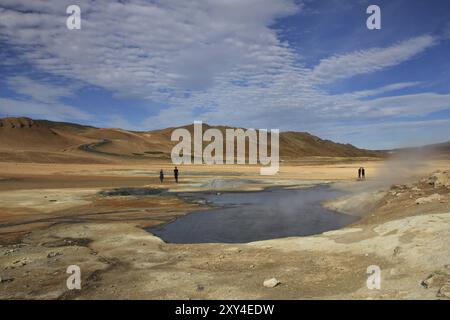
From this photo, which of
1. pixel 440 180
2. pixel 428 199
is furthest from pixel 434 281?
pixel 440 180

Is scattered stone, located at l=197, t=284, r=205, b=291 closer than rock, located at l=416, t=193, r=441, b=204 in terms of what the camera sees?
Yes

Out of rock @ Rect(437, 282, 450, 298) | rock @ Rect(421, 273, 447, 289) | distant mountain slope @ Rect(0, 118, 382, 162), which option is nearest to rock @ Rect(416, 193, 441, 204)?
rock @ Rect(421, 273, 447, 289)

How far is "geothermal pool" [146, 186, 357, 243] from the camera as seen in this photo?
52.2 feet

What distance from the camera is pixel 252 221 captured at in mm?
19203

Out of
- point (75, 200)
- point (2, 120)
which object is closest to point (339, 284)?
point (75, 200)

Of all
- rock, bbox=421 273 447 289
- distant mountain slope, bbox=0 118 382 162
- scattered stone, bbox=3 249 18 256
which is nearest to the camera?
rock, bbox=421 273 447 289

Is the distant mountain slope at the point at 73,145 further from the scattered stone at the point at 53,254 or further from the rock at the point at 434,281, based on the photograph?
the rock at the point at 434,281

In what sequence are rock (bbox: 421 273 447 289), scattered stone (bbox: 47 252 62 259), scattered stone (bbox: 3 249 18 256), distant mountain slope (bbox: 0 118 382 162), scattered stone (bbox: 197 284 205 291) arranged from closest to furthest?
rock (bbox: 421 273 447 289)
scattered stone (bbox: 197 284 205 291)
scattered stone (bbox: 47 252 62 259)
scattered stone (bbox: 3 249 18 256)
distant mountain slope (bbox: 0 118 382 162)

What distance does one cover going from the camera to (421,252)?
992cm

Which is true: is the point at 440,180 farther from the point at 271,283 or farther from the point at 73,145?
the point at 73,145

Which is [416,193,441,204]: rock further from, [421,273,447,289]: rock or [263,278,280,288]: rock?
[263,278,280,288]: rock

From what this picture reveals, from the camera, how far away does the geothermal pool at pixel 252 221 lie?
1591 cm
